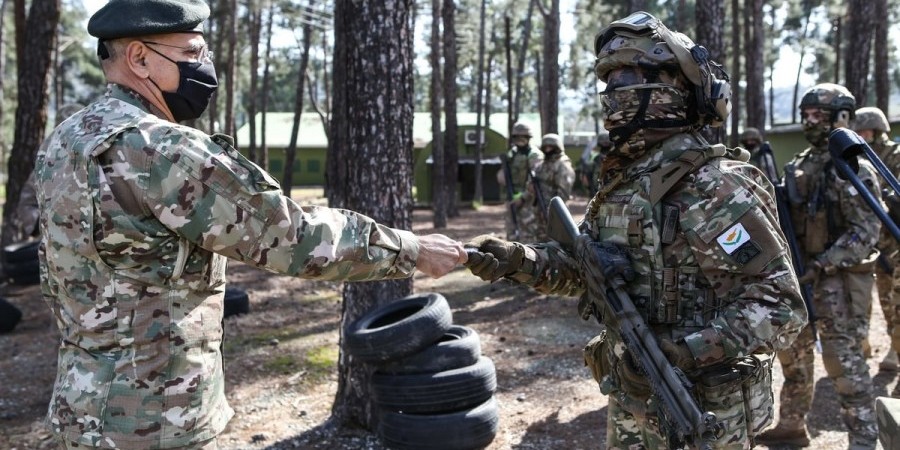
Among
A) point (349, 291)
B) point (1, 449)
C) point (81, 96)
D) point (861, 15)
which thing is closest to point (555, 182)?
point (861, 15)

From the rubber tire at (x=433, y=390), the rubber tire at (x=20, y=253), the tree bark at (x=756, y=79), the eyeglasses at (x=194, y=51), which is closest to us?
the eyeglasses at (x=194, y=51)

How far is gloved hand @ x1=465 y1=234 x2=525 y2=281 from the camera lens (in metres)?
3.24

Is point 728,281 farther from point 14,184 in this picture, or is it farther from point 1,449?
point 14,184

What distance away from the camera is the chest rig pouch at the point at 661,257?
303 cm

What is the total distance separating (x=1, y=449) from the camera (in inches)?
214

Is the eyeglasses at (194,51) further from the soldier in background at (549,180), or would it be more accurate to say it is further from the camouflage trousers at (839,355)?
the soldier in background at (549,180)

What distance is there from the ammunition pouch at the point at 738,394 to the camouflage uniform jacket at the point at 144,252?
159 cm

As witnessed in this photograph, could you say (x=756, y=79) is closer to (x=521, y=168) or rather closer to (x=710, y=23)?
(x=521, y=168)

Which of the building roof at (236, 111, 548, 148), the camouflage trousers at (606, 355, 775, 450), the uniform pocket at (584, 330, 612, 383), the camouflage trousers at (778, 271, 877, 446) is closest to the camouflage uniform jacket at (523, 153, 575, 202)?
the camouflage trousers at (778, 271, 877, 446)

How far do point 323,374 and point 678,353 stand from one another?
4.85m

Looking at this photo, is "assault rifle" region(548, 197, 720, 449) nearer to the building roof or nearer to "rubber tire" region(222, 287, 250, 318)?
"rubber tire" region(222, 287, 250, 318)

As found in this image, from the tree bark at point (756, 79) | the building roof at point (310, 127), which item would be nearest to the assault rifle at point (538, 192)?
the tree bark at point (756, 79)

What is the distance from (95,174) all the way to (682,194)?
2.23m

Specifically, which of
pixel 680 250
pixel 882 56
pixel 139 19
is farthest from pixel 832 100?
pixel 882 56
